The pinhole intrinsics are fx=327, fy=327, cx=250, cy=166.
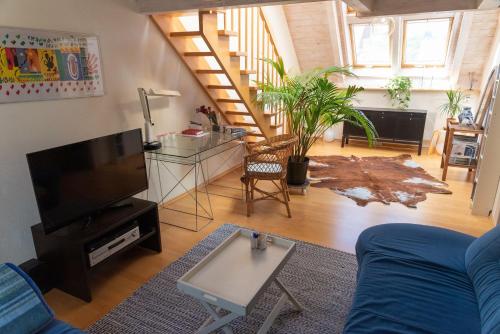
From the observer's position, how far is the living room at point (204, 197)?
1717 millimetres

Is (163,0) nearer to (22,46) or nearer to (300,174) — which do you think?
(22,46)

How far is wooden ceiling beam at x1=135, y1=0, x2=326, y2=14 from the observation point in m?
2.54

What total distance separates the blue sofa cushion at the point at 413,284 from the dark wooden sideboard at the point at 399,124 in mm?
3992

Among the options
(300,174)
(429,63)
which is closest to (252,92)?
(300,174)

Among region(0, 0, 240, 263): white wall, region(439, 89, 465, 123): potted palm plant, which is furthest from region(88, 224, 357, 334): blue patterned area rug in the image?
region(439, 89, 465, 123): potted palm plant

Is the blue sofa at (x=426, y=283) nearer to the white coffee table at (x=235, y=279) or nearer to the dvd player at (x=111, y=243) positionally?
the white coffee table at (x=235, y=279)

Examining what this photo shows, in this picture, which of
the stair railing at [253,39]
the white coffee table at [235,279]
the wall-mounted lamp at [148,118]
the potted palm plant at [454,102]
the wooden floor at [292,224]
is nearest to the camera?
the white coffee table at [235,279]

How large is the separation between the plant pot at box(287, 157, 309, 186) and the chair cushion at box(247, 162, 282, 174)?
593 mm

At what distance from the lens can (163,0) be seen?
288 centimetres

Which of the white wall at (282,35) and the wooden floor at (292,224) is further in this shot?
the white wall at (282,35)

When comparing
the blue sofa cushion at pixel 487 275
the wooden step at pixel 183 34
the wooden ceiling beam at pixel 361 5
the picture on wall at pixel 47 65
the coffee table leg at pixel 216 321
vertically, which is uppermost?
the wooden ceiling beam at pixel 361 5

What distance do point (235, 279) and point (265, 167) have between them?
173cm

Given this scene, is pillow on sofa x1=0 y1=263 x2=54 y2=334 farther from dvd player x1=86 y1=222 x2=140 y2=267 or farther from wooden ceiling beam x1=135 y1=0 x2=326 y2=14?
wooden ceiling beam x1=135 y1=0 x2=326 y2=14

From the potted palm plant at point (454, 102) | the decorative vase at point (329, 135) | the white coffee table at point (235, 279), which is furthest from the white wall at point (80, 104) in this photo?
the potted palm plant at point (454, 102)
